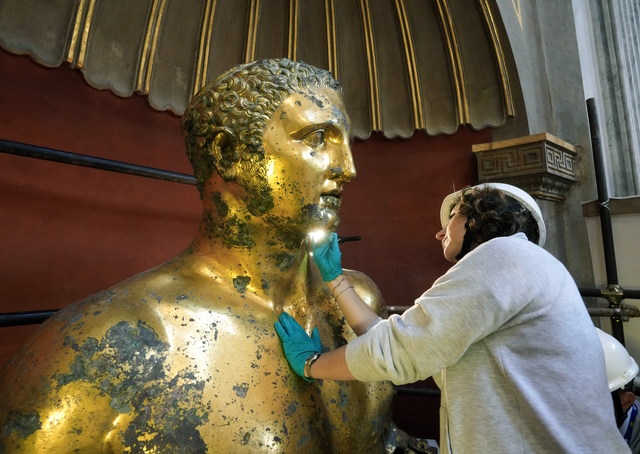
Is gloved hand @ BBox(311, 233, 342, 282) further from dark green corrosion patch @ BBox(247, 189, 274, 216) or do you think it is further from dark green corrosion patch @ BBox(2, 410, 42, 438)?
dark green corrosion patch @ BBox(2, 410, 42, 438)

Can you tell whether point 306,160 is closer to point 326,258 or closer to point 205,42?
point 326,258

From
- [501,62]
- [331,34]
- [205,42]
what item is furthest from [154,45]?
[501,62]

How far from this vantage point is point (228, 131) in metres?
1.10

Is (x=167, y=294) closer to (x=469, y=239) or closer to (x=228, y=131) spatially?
(x=228, y=131)

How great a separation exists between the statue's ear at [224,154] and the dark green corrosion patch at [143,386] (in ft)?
1.56

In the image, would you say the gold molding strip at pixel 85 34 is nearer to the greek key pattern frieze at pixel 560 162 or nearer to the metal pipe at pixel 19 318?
the metal pipe at pixel 19 318

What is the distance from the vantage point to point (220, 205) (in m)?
1.18

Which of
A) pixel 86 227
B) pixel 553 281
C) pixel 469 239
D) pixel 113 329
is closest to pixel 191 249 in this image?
pixel 113 329

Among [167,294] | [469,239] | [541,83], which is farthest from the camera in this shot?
[541,83]

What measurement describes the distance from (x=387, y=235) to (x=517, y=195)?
1.71 metres

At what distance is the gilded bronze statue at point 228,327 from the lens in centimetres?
86

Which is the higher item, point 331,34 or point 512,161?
point 331,34

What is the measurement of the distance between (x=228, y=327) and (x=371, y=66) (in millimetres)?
2578

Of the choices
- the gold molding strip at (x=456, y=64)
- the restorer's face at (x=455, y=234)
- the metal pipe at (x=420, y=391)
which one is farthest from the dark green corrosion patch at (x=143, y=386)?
the gold molding strip at (x=456, y=64)
